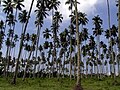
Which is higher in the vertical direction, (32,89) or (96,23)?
(96,23)

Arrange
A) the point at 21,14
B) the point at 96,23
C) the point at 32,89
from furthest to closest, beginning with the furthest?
the point at 96,23
the point at 21,14
the point at 32,89

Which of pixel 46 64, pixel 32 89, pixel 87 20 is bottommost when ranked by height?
pixel 32 89

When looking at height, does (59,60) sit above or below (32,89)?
above

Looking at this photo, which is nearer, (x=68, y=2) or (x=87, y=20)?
(x=68, y=2)

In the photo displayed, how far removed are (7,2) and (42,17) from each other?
42.4 feet

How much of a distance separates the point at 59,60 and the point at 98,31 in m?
42.9

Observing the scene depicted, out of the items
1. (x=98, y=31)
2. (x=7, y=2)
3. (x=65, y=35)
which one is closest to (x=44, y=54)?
(x=65, y=35)

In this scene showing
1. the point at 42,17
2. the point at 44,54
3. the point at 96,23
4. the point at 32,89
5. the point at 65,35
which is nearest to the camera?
the point at 32,89

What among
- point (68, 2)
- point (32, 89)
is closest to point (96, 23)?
point (68, 2)

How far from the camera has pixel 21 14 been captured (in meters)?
Answer: 83.4

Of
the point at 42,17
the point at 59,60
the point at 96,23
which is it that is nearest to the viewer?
the point at 42,17

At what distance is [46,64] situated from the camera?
6166 inches

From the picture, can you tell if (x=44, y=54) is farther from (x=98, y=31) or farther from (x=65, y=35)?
(x=98, y=31)

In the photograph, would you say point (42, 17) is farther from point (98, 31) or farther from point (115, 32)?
point (115, 32)
